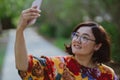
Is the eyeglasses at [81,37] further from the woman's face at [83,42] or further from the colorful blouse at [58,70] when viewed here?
the colorful blouse at [58,70]

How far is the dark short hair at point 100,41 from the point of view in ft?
11.1

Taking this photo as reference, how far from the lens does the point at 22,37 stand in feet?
9.79

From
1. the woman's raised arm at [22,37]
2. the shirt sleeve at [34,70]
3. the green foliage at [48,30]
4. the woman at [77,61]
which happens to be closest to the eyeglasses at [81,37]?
the woman at [77,61]

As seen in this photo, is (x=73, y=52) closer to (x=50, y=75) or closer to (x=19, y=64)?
(x=50, y=75)

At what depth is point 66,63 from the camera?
3.30 metres

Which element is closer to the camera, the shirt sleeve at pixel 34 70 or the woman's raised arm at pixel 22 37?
the woman's raised arm at pixel 22 37

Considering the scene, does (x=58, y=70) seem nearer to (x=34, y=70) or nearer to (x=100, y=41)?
(x=34, y=70)

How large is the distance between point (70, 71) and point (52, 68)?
13 centimetres

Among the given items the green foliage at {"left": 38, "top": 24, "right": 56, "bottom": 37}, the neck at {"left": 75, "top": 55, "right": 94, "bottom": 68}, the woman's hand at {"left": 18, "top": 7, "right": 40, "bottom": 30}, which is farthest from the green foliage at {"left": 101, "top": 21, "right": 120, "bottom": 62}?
the green foliage at {"left": 38, "top": 24, "right": 56, "bottom": 37}

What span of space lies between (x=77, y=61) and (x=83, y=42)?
138 mm

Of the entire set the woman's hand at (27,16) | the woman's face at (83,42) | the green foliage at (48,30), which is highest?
the woman's hand at (27,16)

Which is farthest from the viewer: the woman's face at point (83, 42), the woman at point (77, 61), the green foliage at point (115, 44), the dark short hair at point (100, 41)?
the green foliage at point (115, 44)

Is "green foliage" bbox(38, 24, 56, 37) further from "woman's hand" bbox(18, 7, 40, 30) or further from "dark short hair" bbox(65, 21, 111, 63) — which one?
"woman's hand" bbox(18, 7, 40, 30)

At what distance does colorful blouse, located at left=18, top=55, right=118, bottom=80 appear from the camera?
10.4ft
